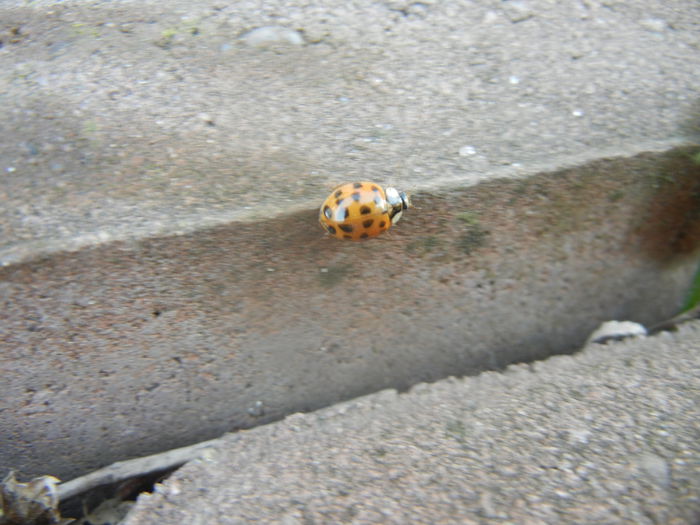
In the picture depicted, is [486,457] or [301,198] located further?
[301,198]

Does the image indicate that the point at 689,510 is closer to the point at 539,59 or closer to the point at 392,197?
the point at 392,197

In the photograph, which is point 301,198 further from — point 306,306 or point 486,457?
point 486,457

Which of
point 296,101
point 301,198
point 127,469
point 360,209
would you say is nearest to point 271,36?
point 296,101

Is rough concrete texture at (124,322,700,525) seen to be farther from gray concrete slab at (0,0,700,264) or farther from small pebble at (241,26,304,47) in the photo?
small pebble at (241,26,304,47)

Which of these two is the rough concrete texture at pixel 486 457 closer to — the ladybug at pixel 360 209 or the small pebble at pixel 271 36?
the ladybug at pixel 360 209

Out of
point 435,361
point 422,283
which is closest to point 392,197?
point 422,283

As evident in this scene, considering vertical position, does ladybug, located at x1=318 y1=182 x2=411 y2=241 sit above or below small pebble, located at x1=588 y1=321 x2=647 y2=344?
above

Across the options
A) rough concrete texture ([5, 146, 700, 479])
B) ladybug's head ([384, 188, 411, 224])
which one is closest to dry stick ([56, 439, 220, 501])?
rough concrete texture ([5, 146, 700, 479])
